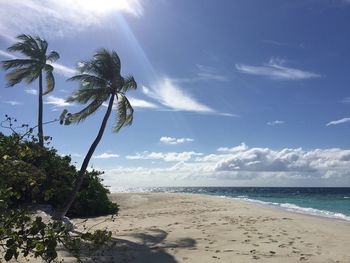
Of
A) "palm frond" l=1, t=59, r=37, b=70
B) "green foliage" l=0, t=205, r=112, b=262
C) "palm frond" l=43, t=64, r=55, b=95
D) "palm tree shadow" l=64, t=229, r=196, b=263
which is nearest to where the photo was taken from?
"green foliage" l=0, t=205, r=112, b=262

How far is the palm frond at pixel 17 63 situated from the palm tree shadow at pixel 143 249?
1398cm

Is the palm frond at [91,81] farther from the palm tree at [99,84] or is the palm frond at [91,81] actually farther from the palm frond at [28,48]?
the palm frond at [28,48]

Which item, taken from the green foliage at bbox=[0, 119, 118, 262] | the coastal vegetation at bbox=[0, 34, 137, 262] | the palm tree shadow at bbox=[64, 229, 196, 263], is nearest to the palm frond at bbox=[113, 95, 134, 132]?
the coastal vegetation at bbox=[0, 34, 137, 262]

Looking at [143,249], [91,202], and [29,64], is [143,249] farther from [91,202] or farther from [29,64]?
[29,64]

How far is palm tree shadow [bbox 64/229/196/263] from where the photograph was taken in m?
8.97

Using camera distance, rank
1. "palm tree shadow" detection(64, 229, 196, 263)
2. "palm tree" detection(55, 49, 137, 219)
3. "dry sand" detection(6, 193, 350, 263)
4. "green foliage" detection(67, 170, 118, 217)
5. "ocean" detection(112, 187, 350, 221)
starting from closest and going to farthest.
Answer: "palm tree shadow" detection(64, 229, 196, 263)
"dry sand" detection(6, 193, 350, 263)
"palm tree" detection(55, 49, 137, 219)
"green foliage" detection(67, 170, 118, 217)
"ocean" detection(112, 187, 350, 221)

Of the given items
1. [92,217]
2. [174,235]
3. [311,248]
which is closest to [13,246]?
[311,248]

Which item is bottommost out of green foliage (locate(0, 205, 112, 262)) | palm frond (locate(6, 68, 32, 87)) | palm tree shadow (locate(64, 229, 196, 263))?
palm tree shadow (locate(64, 229, 196, 263))

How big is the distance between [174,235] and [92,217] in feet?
25.9

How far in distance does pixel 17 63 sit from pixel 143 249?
16082mm

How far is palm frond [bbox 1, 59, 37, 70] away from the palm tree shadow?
14.0 meters

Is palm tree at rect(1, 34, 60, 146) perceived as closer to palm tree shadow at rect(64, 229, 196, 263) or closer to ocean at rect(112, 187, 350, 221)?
palm tree shadow at rect(64, 229, 196, 263)

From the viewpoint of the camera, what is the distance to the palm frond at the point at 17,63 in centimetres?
2186

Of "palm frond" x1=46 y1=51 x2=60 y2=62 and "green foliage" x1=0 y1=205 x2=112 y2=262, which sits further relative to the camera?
"palm frond" x1=46 y1=51 x2=60 y2=62
